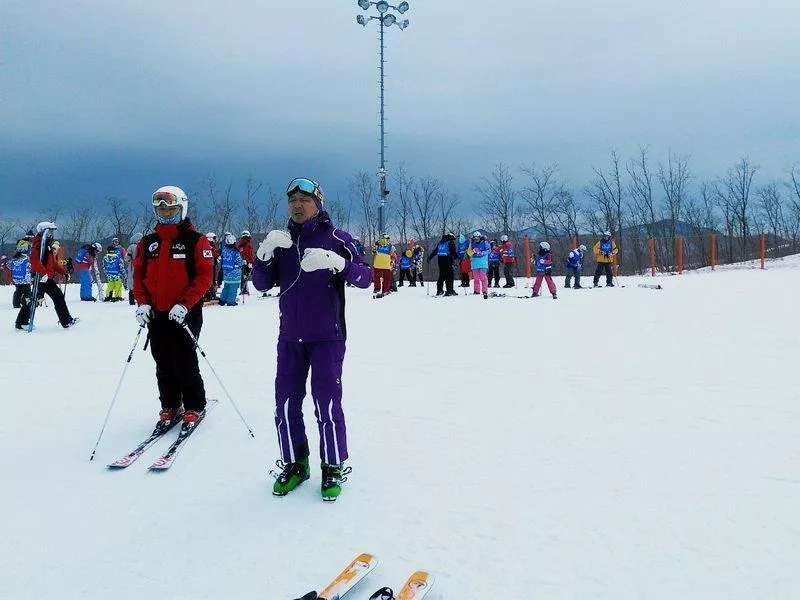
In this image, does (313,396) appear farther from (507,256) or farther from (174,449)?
(507,256)

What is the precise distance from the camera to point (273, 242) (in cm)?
315

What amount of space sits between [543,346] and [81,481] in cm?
581

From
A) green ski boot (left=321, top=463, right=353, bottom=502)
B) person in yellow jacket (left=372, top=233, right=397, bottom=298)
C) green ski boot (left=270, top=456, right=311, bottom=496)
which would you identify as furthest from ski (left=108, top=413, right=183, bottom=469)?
person in yellow jacket (left=372, top=233, right=397, bottom=298)

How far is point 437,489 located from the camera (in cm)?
322

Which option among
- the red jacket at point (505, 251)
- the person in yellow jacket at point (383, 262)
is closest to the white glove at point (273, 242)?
the person in yellow jacket at point (383, 262)

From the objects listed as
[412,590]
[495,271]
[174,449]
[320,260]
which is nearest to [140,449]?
[174,449]

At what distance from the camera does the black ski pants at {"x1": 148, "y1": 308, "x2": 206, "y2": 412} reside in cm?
415

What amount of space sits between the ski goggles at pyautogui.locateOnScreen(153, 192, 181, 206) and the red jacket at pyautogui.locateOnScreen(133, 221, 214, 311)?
0.17m

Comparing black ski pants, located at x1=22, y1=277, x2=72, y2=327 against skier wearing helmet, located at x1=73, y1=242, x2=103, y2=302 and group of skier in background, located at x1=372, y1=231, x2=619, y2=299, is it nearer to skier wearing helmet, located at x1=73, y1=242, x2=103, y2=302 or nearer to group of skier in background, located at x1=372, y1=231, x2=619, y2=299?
skier wearing helmet, located at x1=73, y1=242, x2=103, y2=302

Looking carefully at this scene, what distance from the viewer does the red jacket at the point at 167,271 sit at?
13.4ft

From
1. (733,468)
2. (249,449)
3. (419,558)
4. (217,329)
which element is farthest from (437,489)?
(217,329)

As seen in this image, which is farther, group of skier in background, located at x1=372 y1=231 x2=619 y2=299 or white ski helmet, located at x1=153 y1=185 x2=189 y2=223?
group of skier in background, located at x1=372 y1=231 x2=619 y2=299

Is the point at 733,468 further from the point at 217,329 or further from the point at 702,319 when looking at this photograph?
the point at 217,329

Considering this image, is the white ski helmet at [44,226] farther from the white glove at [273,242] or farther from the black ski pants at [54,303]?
the white glove at [273,242]
